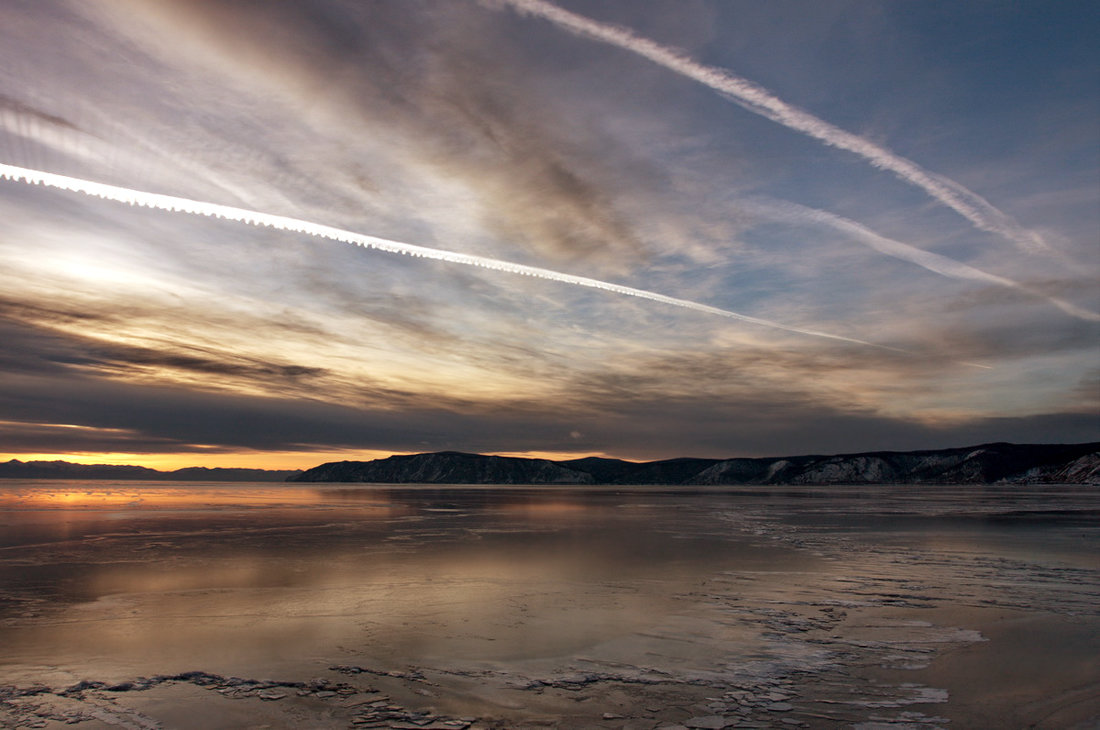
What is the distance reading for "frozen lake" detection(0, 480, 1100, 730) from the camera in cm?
734

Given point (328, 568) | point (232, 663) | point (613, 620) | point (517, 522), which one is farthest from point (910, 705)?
point (517, 522)

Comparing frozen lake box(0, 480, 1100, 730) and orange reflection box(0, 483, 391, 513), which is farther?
orange reflection box(0, 483, 391, 513)

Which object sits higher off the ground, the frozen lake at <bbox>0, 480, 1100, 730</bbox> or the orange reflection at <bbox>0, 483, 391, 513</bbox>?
the frozen lake at <bbox>0, 480, 1100, 730</bbox>

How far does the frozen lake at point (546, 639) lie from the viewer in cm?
734

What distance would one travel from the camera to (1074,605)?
12.8 m

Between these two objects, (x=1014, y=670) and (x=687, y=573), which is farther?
(x=687, y=573)

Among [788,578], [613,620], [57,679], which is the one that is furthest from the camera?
[788,578]

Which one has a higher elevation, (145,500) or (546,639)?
(546,639)

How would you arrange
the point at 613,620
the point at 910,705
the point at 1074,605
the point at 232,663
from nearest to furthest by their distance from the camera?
the point at 910,705
the point at 232,663
the point at 613,620
the point at 1074,605

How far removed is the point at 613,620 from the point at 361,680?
5165 millimetres

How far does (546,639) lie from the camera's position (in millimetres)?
→ 10539

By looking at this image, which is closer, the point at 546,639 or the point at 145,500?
the point at 546,639

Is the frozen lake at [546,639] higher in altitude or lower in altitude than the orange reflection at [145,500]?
higher

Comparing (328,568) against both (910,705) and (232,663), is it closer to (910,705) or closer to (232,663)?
(232,663)
